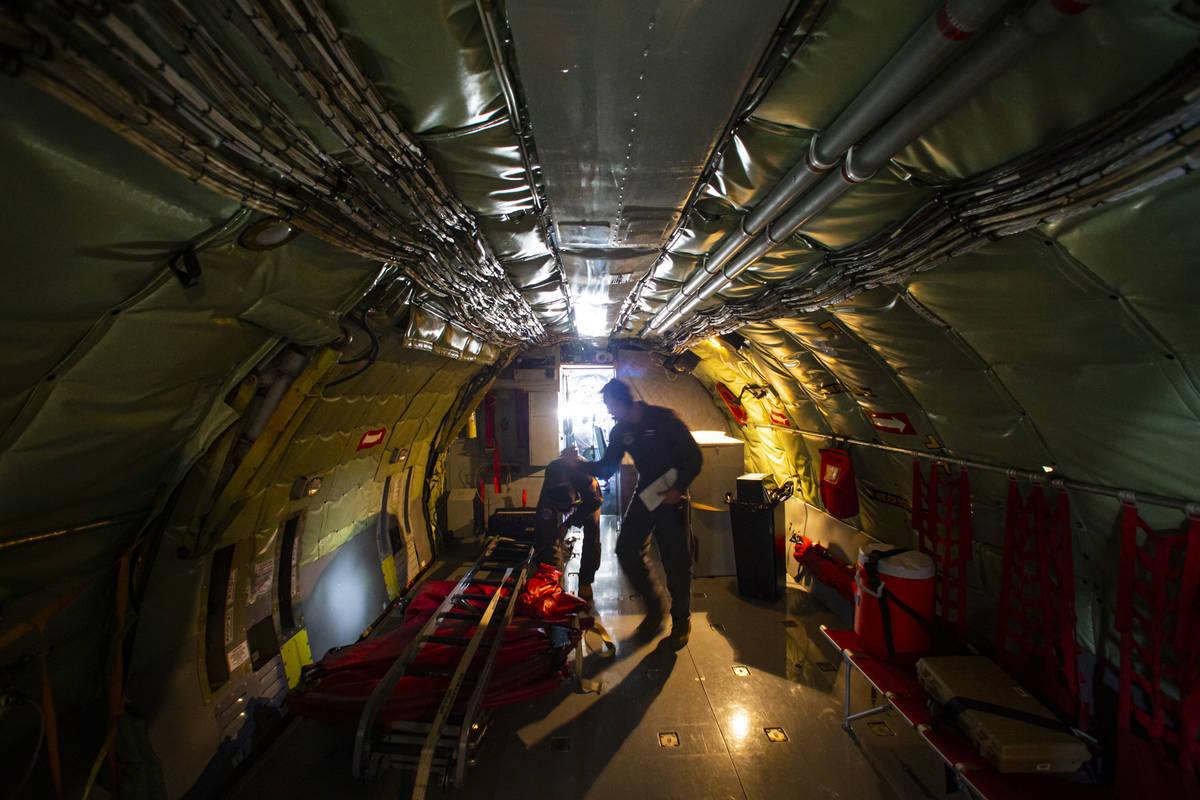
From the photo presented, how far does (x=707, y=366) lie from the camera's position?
8.77 metres

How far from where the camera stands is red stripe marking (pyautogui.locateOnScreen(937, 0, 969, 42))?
47.1 inches

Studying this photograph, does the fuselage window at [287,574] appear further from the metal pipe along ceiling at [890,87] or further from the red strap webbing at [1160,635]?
the red strap webbing at [1160,635]

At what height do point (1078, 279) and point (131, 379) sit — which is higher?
point (1078, 279)

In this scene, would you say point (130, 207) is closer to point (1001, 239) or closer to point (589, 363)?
point (1001, 239)

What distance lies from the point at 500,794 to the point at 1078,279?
4.72 m

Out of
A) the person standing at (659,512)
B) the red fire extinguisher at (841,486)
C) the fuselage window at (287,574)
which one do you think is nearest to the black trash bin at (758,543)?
the red fire extinguisher at (841,486)

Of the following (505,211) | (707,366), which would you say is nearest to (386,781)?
(505,211)

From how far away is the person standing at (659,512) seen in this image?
4.96 meters

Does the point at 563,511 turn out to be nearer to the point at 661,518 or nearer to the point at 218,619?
the point at 661,518

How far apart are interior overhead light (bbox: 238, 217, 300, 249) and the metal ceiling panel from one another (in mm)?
1221

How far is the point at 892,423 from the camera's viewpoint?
453 centimetres

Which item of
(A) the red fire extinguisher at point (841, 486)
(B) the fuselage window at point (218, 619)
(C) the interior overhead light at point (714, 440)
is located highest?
(C) the interior overhead light at point (714, 440)

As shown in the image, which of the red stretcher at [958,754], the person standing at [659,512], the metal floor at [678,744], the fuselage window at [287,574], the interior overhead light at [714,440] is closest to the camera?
the red stretcher at [958,754]

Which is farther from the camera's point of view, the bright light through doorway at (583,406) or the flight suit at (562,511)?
the bright light through doorway at (583,406)
